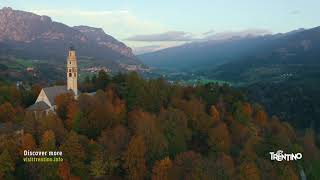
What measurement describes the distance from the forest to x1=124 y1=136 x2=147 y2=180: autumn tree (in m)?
0.11

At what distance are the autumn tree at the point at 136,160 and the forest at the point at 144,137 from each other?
4.3 inches

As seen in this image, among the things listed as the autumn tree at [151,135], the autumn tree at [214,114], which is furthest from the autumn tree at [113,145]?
the autumn tree at [214,114]

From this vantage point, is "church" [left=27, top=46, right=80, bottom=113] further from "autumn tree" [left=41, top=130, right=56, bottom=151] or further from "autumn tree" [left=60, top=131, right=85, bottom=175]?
"autumn tree" [left=60, top=131, right=85, bottom=175]

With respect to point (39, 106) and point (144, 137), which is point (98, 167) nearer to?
point (144, 137)

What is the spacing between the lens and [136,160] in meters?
54.7

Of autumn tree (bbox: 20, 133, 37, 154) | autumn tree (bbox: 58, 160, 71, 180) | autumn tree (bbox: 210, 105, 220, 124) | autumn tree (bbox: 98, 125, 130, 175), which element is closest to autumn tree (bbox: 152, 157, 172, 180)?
autumn tree (bbox: 98, 125, 130, 175)

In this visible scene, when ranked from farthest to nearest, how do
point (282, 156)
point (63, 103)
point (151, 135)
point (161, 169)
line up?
point (282, 156)
point (63, 103)
point (151, 135)
point (161, 169)

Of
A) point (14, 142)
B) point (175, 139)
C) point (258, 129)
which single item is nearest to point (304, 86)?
point (258, 129)

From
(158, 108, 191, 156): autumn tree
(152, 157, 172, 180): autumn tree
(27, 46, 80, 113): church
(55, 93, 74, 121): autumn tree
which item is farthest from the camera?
(27, 46, 80, 113): church

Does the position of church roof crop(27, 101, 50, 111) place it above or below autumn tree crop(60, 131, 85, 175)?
above

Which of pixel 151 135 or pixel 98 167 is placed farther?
pixel 151 135

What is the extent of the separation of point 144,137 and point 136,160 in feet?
13.2

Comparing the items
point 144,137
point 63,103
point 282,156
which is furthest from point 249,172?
point 63,103

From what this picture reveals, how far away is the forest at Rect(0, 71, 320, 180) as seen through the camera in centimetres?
5272
